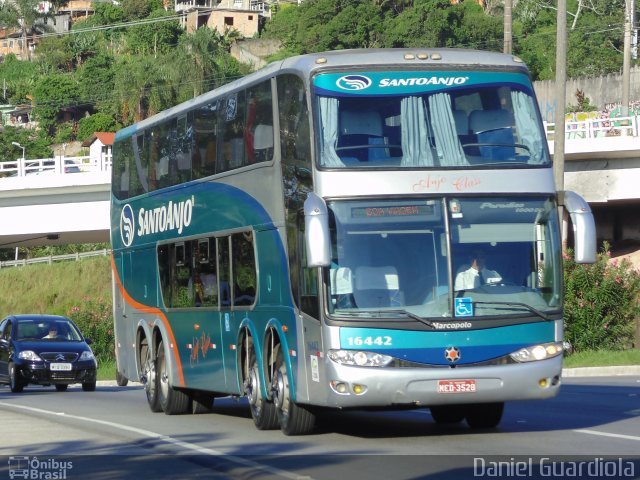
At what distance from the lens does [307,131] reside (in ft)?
48.1

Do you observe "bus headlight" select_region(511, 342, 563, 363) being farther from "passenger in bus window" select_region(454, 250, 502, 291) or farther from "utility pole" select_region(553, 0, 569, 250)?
"utility pole" select_region(553, 0, 569, 250)

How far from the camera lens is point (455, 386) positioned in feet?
46.4

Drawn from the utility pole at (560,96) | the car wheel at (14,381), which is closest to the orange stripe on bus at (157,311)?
the car wheel at (14,381)

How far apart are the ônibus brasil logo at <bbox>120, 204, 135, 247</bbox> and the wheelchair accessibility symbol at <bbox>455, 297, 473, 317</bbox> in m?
9.25

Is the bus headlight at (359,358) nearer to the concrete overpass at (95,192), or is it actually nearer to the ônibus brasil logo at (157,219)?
the ônibus brasil logo at (157,219)

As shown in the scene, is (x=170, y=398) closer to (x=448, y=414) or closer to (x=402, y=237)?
(x=448, y=414)

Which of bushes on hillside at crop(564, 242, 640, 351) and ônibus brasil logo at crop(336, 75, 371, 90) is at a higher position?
ônibus brasil logo at crop(336, 75, 371, 90)

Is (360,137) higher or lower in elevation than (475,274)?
higher

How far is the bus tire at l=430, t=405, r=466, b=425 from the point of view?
1641 cm

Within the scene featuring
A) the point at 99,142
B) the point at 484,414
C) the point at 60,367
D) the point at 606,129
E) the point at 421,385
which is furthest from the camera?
the point at 99,142

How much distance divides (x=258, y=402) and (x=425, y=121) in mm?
3931

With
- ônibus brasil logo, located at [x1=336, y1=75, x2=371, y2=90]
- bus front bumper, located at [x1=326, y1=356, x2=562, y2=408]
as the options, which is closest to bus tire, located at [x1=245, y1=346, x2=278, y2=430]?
→ bus front bumper, located at [x1=326, y1=356, x2=562, y2=408]

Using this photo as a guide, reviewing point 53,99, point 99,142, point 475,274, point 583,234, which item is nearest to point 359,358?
point 475,274

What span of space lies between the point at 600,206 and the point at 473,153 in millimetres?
41012
